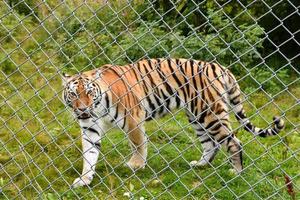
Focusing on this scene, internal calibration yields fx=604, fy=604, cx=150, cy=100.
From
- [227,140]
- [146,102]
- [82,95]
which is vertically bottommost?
[227,140]

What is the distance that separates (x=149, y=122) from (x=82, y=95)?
1555 millimetres

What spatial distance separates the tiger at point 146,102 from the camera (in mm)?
4898

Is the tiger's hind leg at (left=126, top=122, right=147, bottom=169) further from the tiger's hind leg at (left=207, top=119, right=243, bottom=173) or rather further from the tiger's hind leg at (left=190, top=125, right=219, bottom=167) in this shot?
the tiger's hind leg at (left=207, top=119, right=243, bottom=173)

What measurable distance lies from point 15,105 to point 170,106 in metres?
2.07

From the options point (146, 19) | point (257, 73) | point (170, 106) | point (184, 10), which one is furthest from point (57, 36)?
point (170, 106)

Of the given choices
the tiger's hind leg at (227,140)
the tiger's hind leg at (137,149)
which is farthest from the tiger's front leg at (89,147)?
the tiger's hind leg at (227,140)

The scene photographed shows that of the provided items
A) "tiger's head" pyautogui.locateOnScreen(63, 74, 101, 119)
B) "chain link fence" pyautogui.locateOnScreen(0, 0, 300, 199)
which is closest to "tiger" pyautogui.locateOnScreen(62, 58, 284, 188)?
"tiger's head" pyautogui.locateOnScreen(63, 74, 101, 119)

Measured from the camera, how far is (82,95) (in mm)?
4852

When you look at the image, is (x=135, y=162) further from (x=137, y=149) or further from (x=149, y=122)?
(x=149, y=122)

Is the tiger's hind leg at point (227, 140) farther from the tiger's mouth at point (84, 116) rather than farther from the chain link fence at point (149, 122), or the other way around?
the tiger's mouth at point (84, 116)

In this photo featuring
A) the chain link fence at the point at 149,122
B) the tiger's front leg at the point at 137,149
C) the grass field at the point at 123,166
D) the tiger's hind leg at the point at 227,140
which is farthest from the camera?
the tiger's front leg at the point at 137,149

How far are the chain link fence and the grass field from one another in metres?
0.01

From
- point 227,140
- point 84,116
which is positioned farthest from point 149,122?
point 84,116

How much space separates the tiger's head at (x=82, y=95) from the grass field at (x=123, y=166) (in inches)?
7.6
